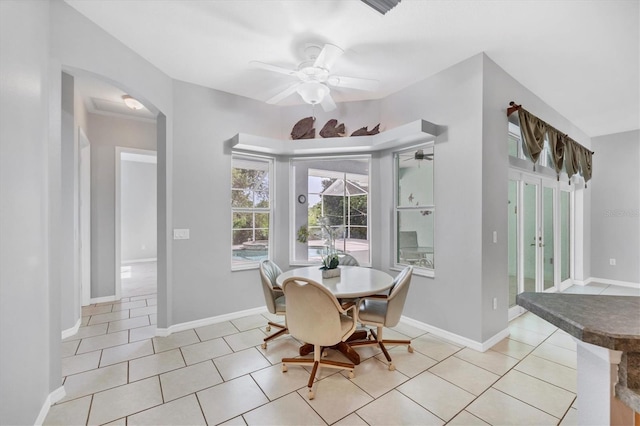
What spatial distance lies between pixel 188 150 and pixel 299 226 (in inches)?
69.8

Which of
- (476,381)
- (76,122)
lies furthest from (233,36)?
(476,381)

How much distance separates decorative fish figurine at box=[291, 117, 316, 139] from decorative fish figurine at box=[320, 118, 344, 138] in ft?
0.58

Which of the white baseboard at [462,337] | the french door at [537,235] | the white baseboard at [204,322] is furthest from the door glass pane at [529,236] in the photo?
the white baseboard at [204,322]

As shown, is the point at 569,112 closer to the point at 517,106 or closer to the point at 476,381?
the point at 517,106

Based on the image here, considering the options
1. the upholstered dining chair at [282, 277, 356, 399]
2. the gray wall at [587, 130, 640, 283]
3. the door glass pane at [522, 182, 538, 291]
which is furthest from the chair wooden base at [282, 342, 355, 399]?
the gray wall at [587, 130, 640, 283]

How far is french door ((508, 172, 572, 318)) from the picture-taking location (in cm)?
365

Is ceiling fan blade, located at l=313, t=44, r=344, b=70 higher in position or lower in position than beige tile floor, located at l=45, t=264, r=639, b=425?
higher

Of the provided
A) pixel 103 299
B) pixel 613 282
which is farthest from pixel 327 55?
pixel 613 282

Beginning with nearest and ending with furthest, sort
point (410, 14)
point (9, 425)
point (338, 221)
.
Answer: point (9, 425), point (410, 14), point (338, 221)

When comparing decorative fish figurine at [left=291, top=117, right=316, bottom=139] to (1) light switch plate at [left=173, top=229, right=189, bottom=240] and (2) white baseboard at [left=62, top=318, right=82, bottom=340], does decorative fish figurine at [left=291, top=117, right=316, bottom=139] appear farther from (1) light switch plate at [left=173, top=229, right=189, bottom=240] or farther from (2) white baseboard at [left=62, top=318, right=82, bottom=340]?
(2) white baseboard at [left=62, top=318, right=82, bottom=340]

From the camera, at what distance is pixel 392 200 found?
3801 millimetres

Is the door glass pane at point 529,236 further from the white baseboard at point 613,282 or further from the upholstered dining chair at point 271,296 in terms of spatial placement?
the upholstered dining chair at point 271,296

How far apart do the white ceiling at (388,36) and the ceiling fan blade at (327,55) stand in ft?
0.67

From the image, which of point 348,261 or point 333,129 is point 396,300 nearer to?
point 348,261
